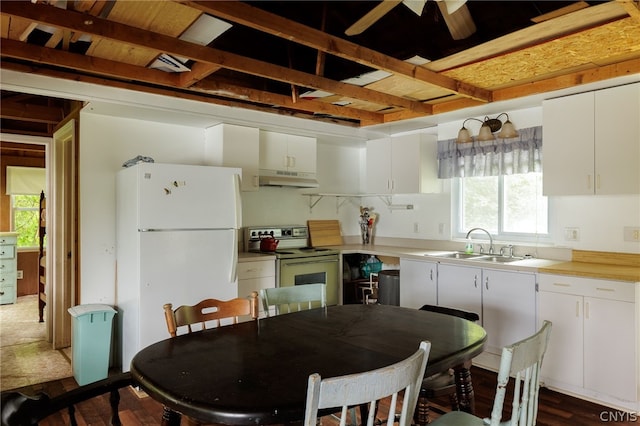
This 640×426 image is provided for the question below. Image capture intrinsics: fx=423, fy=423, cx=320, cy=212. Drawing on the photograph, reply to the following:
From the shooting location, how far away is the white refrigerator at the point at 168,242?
306 cm

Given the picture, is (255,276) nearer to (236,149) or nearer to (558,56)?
(236,149)

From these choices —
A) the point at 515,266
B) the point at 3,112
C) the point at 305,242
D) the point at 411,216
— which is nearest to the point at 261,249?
the point at 305,242

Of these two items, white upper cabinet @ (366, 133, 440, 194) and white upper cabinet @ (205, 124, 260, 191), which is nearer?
white upper cabinet @ (205, 124, 260, 191)

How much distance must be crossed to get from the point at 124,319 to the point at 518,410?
116 inches

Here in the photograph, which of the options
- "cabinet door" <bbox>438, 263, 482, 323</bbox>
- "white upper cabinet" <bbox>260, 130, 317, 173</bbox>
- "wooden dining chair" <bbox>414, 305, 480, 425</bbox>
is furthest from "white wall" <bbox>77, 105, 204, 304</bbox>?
"cabinet door" <bbox>438, 263, 482, 323</bbox>

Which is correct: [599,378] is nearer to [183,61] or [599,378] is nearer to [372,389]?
[372,389]

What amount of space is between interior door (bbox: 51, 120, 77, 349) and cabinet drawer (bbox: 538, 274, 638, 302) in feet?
13.3

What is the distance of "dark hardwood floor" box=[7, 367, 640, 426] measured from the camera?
262cm

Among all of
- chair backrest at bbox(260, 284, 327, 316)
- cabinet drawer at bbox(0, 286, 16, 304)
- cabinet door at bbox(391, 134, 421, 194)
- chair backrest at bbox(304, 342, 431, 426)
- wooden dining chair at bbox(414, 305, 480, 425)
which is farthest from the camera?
cabinet drawer at bbox(0, 286, 16, 304)

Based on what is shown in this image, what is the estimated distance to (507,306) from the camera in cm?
324

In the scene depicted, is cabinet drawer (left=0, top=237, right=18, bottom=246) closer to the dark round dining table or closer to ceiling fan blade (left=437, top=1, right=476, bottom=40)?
the dark round dining table

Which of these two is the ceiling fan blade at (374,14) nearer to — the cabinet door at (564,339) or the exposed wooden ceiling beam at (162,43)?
the exposed wooden ceiling beam at (162,43)

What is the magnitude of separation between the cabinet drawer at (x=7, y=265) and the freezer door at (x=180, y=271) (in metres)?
4.46

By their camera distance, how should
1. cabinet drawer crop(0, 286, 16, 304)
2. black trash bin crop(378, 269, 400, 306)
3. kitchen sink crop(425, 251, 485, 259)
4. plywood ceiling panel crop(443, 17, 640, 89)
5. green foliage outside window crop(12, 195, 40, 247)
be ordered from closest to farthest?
1. plywood ceiling panel crop(443, 17, 640, 89)
2. kitchen sink crop(425, 251, 485, 259)
3. black trash bin crop(378, 269, 400, 306)
4. cabinet drawer crop(0, 286, 16, 304)
5. green foliage outside window crop(12, 195, 40, 247)
